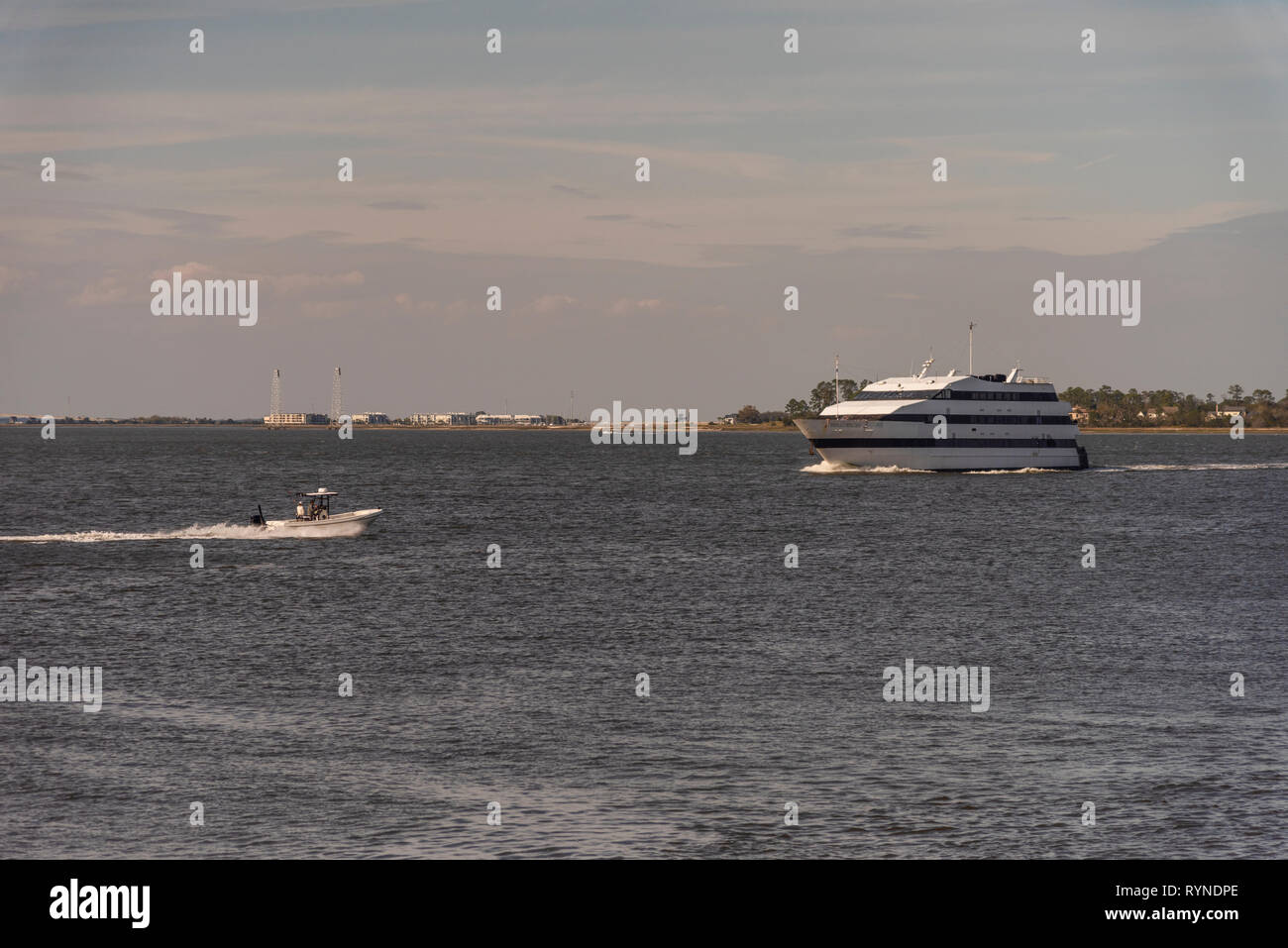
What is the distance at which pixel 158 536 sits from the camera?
89000mm

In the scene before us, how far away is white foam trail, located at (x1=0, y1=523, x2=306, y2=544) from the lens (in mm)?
85375

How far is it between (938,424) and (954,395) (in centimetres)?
399

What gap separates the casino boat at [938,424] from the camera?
497 feet

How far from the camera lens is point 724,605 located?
57562 millimetres

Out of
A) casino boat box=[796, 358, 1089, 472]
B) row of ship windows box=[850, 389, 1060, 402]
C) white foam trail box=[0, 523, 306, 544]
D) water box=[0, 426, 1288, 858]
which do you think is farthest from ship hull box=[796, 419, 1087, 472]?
white foam trail box=[0, 523, 306, 544]

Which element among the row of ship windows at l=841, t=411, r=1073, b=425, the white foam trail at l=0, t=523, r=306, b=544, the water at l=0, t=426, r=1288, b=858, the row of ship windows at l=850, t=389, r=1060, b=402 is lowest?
the water at l=0, t=426, r=1288, b=858

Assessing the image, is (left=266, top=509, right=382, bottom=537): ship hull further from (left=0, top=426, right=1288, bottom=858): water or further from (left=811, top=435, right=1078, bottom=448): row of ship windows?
(left=811, top=435, right=1078, bottom=448): row of ship windows

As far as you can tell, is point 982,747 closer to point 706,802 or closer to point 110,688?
point 706,802

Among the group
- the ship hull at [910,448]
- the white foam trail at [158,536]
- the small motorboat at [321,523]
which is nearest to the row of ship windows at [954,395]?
the ship hull at [910,448]

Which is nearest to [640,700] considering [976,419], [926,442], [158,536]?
[158,536]
